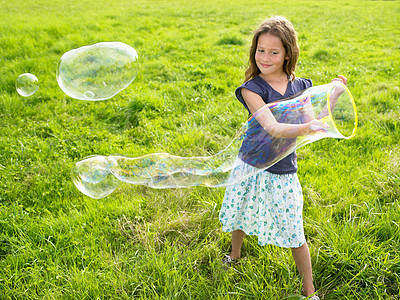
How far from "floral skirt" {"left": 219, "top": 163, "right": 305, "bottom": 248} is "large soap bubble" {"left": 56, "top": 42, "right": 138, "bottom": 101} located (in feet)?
4.70

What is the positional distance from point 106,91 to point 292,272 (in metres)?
2.08

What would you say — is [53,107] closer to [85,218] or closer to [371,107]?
[85,218]

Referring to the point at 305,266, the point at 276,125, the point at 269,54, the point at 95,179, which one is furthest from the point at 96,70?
the point at 305,266

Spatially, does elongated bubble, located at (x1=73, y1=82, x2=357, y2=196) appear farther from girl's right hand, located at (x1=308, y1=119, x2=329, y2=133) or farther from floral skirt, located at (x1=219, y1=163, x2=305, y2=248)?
floral skirt, located at (x1=219, y1=163, x2=305, y2=248)

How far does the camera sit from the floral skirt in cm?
208

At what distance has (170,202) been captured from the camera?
3018 mm

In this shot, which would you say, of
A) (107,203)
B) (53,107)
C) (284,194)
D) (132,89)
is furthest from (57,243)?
(132,89)

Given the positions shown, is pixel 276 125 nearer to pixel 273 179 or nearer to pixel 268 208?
pixel 273 179

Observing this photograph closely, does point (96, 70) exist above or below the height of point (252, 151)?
above

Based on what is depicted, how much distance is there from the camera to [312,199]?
2.89 metres

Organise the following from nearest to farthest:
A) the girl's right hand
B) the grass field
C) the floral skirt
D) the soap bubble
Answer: the girl's right hand < the floral skirt < the grass field < the soap bubble

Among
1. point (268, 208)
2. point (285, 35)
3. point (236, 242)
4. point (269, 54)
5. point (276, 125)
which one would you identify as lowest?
point (236, 242)

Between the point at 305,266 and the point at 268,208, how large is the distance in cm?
46

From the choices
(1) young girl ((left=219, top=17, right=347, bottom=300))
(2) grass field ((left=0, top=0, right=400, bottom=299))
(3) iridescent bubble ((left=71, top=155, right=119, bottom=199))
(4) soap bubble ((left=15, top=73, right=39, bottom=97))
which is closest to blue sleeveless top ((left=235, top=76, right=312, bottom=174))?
(1) young girl ((left=219, top=17, right=347, bottom=300))
